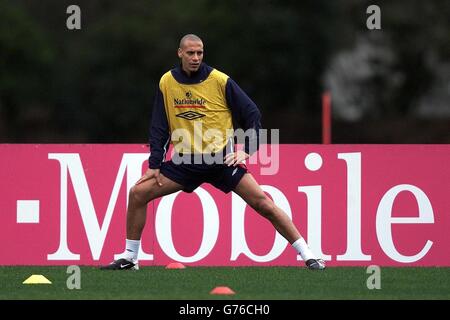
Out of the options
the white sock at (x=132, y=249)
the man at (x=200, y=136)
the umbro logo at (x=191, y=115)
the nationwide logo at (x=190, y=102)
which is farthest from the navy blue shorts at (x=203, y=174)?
the white sock at (x=132, y=249)

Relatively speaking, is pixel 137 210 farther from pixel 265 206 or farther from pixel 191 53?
pixel 191 53

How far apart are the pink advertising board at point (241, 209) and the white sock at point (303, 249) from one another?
1.12m

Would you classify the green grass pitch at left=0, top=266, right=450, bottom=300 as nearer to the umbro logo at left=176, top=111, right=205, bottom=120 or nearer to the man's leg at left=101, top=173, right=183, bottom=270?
the man's leg at left=101, top=173, right=183, bottom=270

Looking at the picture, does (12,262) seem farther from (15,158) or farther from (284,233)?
(284,233)

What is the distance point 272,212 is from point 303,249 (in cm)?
46

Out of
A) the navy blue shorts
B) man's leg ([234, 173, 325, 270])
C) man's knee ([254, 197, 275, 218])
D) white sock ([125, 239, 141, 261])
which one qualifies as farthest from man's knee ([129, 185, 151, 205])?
man's knee ([254, 197, 275, 218])

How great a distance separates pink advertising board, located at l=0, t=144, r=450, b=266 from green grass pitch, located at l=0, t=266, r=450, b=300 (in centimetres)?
43

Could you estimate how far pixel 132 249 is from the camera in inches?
530

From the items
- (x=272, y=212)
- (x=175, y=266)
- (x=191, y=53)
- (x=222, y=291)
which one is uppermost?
(x=191, y=53)

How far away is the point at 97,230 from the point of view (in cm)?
1462

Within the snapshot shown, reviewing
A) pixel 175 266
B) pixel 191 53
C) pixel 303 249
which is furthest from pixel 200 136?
pixel 175 266

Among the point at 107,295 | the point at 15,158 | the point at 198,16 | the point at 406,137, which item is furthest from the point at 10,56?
the point at 107,295

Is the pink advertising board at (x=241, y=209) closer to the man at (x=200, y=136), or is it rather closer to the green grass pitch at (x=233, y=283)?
the green grass pitch at (x=233, y=283)

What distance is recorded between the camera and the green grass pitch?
37.5ft
